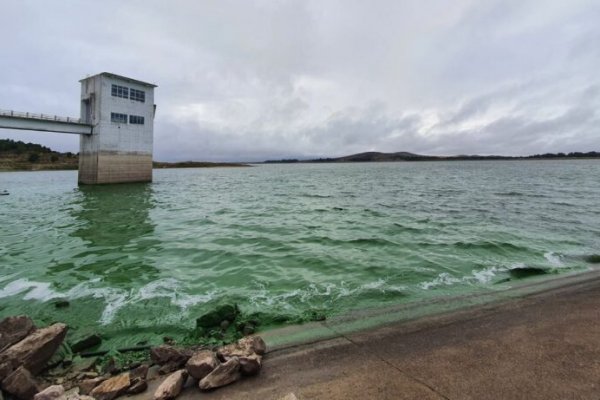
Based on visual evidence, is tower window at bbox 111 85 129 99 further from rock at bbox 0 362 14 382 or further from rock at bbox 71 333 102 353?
rock at bbox 0 362 14 382

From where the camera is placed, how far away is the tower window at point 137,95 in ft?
176

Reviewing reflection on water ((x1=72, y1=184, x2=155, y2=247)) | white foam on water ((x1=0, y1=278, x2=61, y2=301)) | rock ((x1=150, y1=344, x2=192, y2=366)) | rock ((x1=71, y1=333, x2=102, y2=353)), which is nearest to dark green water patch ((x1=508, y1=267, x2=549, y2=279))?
rock ((x1=150, y1=344, x2=192, y2=366))

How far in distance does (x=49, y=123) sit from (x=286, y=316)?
5424 centimetres

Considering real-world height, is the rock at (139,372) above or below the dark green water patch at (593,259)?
below

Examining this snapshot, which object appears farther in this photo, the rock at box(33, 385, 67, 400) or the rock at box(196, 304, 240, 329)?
the rock at box(196, 304, 240, 329)

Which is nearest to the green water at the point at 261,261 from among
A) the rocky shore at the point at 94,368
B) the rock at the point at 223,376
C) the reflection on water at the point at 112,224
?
the reflection on water at the point at 112,224

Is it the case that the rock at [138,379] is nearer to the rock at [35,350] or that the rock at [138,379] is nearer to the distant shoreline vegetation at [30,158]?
the rock at [35,350]

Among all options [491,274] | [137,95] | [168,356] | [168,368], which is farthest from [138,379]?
[137,95]

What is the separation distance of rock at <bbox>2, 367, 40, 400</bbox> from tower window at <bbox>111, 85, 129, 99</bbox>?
2212 inches

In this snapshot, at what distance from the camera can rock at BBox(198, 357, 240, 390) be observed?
4371mm

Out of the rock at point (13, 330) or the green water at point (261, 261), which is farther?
the green water at point (261, 261)

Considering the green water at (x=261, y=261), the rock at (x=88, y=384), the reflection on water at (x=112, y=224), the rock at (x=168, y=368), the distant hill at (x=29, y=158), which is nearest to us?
the rock at (x=88, y=384)

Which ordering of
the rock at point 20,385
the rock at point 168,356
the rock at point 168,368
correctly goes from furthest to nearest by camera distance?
the rock at point 168,356 → the rock at point 168,368 → the rock at point 20,385

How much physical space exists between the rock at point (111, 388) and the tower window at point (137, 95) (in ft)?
191
